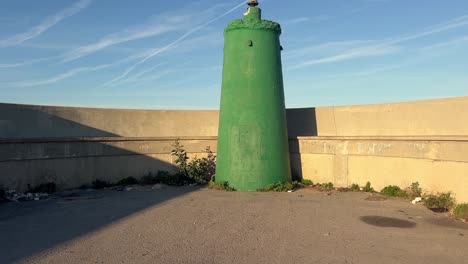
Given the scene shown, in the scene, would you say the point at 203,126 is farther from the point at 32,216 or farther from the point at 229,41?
the point at 32,216

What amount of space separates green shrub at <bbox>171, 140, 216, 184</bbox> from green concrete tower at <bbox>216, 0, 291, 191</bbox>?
142 centimetres

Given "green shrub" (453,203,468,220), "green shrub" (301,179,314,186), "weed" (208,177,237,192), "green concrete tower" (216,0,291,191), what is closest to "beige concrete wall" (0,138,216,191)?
"weed" (208,177,237,192)

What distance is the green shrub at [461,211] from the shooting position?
8.12 metres

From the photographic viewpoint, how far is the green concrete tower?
11883mm

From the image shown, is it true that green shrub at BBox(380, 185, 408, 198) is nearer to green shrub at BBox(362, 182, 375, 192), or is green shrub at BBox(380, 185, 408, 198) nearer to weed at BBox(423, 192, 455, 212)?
green shrub at BBox(362, 182, 375, 192)

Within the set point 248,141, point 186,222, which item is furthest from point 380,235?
point 248,141

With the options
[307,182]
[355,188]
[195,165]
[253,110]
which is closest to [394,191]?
[355,188]

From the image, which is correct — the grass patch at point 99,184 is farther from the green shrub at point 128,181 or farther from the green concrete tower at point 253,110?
the green concrete tower at point 253,110

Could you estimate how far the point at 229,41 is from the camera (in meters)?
12.4

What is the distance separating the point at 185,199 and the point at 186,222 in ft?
8.33

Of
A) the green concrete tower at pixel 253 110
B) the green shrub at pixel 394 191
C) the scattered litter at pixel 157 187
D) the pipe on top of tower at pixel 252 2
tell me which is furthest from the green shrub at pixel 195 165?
the green shrub at pixel 394 191

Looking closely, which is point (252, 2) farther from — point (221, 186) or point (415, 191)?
point (415, 191)

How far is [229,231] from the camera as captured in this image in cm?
720

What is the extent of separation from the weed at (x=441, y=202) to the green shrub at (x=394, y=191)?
38.0 inches
